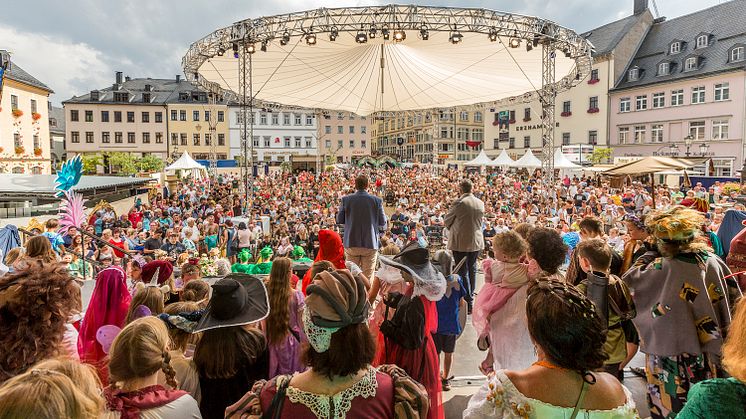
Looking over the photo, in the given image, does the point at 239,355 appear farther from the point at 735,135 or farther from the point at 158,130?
the point at 158,130

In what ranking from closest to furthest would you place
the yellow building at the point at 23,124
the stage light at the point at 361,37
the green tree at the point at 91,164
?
the stage light at the point at 361,37 < the yellow building at the point at 23,124 < the green tree at the point at 91,164

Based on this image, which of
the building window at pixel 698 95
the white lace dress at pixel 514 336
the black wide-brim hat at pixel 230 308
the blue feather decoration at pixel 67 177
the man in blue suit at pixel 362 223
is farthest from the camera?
the building window at pixel 698 95

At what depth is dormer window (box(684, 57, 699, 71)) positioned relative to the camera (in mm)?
36469

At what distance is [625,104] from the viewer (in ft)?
136

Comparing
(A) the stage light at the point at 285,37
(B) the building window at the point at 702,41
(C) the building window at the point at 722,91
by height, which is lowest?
(A) the stage light at the point at 285,37

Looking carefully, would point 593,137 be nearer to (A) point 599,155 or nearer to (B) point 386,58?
(A) point 599,155

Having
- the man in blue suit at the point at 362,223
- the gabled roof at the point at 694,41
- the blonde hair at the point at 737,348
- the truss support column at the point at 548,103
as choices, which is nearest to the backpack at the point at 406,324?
the blonde hair at the point at 737,348

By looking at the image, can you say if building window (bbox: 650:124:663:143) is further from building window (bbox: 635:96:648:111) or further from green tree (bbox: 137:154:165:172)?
green tree (bbox: 137:154:165:172)

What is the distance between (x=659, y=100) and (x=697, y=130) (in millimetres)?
4618

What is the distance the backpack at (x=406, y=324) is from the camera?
2713 mm

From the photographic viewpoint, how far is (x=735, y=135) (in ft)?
108

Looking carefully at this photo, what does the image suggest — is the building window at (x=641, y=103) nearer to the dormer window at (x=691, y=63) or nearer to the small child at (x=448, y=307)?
the dormer window at (x=691, y=63)

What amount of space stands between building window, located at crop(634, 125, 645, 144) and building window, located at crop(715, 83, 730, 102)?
20.3 feet

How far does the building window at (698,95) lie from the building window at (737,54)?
2639mm
